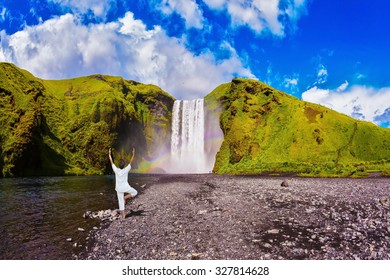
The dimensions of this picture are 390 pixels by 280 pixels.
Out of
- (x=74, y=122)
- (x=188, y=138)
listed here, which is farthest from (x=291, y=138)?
(x=74, y=122)

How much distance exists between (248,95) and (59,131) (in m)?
75.2

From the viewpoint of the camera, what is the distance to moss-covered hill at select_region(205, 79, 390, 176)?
6269 cm

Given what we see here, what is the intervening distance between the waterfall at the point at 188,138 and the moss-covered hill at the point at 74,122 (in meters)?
25.7

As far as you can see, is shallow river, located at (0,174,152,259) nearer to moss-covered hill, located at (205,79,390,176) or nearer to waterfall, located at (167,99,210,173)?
moss-covered hill, located at (205,79,390,176)

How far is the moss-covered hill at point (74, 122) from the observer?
78938 mm

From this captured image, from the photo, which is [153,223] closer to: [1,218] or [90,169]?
[1,218]

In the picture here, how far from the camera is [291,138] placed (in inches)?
2963

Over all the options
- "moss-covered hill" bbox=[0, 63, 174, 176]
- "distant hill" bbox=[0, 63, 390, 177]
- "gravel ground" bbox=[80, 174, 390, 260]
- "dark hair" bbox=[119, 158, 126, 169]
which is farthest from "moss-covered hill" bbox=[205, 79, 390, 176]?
"moss-covered hill" bbox=[0, 63, 174, 176]

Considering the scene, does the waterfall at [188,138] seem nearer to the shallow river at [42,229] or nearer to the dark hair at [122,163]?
the shallow river at [42,229]

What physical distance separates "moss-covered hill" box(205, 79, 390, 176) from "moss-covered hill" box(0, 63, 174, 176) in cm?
5209

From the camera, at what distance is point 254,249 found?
9656mm

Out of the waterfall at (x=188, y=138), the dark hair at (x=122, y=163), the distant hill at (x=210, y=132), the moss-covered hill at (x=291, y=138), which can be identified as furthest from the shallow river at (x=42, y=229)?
the waterfall at (x=188, y=138)

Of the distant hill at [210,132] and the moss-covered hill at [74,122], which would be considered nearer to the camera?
the distant hill at [210,132]
